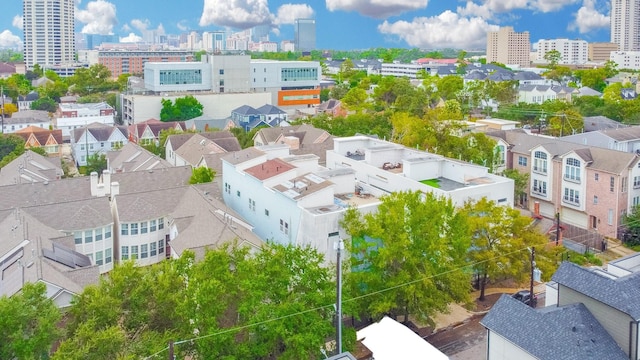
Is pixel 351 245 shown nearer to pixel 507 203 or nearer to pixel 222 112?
pixel 507 203

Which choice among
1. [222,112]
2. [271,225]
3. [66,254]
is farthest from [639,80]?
[66,254]

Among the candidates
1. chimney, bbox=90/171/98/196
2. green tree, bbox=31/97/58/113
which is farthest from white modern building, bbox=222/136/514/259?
green tree, bbox=31/97/58/113

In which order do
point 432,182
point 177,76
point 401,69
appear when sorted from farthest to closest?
point 401,69
point 177,76
point 432,182

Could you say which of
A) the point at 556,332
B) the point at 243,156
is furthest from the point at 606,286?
the point at 243,156

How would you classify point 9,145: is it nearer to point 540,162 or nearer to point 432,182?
point 432,182

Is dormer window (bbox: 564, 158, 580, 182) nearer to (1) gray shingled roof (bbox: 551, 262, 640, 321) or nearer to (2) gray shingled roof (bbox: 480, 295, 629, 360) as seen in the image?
(1) gray shingled roof (bbox: 551, 262, 640, 321)
